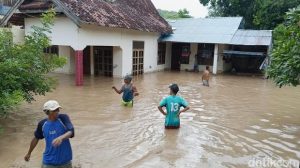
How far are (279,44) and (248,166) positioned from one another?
3.32 meters

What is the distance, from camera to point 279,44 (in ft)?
25.6

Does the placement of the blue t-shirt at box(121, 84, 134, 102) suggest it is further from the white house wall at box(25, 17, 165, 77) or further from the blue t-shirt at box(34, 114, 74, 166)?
the white house wall at box(25, 17, 165, 77)

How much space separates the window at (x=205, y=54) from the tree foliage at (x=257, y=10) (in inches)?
221

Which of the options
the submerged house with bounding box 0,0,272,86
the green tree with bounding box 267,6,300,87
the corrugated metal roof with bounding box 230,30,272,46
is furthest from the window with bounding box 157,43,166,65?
the green tree with bounding box 267,6,300,87

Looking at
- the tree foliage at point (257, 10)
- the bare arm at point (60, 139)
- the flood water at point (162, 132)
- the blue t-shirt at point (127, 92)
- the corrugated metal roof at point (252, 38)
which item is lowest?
the flood water at point (162, 132)

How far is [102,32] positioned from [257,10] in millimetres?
16277

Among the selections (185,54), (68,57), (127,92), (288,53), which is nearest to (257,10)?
(185,54)

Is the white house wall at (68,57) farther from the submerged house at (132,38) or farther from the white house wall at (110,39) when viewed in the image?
the white house wall at (110,39)

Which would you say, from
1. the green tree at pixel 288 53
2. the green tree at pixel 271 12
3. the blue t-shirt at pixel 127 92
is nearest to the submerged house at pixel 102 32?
the blue t-shirt at pixel 127 92

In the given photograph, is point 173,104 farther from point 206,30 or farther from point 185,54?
point 185,54

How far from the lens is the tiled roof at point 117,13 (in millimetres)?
15125

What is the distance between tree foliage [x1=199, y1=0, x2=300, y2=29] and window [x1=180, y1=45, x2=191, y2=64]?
6560 millimetres

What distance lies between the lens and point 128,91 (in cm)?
995

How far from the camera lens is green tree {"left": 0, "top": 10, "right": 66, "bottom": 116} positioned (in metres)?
7.16
